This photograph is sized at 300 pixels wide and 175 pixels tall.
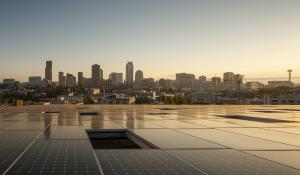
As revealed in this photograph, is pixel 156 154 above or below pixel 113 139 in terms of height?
above

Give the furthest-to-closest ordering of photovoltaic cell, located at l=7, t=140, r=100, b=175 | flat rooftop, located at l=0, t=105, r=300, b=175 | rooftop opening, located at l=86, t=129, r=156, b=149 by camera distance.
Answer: rooftop opening, located at l=86, t=129, r=156, b=149 < flat rooftop, located at l=0, t=105, r=300, b=175 < photovoltaic cell, located at l=7, t=140, r=100, b=175

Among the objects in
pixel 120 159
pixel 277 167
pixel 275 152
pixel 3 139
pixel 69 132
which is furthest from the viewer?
pixel 69 132

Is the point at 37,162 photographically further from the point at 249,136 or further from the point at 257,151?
the point at 249,136

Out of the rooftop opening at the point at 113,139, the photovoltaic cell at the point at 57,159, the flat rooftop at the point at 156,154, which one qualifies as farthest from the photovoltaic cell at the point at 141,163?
the rooftop opening at the point at 113,139

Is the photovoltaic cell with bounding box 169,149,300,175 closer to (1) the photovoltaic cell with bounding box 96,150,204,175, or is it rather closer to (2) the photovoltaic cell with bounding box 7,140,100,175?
(1) the photovoltaic cell with bounding box 96,150,204,175

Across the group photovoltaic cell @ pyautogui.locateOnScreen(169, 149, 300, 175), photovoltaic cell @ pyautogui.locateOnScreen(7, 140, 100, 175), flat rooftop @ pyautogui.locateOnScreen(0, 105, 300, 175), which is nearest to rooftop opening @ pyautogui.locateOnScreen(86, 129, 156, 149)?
flat rooftop @ pyautogui.locateOnScreen(0, 105, 300, 175)

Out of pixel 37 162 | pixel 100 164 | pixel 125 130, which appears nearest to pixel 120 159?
pixel 100 164

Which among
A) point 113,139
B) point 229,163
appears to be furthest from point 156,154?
point 113,139

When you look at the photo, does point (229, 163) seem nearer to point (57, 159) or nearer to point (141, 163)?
point (141, 163)
